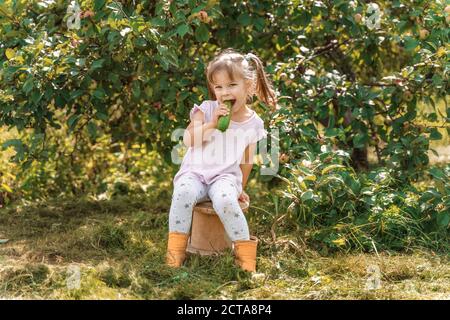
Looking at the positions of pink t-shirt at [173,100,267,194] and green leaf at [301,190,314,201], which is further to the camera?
green leaf at [301,190,314,201]

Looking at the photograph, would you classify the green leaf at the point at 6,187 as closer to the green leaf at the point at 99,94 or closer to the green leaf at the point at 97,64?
the green leaf at the point at 99,94

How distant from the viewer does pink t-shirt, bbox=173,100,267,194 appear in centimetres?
298

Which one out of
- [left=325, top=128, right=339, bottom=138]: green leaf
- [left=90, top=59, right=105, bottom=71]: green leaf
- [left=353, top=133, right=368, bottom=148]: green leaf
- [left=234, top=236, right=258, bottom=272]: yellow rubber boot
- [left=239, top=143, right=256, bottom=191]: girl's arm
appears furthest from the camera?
[left=353, top=133, right=368, bottom=148]: green leaf

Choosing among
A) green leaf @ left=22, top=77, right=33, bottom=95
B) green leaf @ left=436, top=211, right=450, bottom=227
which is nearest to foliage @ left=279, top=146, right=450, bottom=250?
green leaf @ left=436, top=211, right=450, bottom=227

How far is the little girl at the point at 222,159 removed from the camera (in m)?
2.85

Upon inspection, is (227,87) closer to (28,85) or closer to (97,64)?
(97,64)

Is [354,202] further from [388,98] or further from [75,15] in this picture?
[75,15]

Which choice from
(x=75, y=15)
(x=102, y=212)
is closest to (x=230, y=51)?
(x=75, y=15)

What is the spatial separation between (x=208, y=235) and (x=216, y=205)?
22 cm

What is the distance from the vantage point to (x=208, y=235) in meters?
3.04

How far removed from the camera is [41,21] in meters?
3.68

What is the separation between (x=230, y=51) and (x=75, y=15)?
30.8 inches

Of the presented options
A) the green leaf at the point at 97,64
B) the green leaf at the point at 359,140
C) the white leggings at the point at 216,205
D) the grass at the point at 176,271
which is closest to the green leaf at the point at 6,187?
the grass at the point at 176,271

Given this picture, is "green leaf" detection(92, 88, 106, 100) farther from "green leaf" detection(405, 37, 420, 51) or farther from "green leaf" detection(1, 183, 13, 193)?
"green leaf" detection(405, 37, 420, 51)
